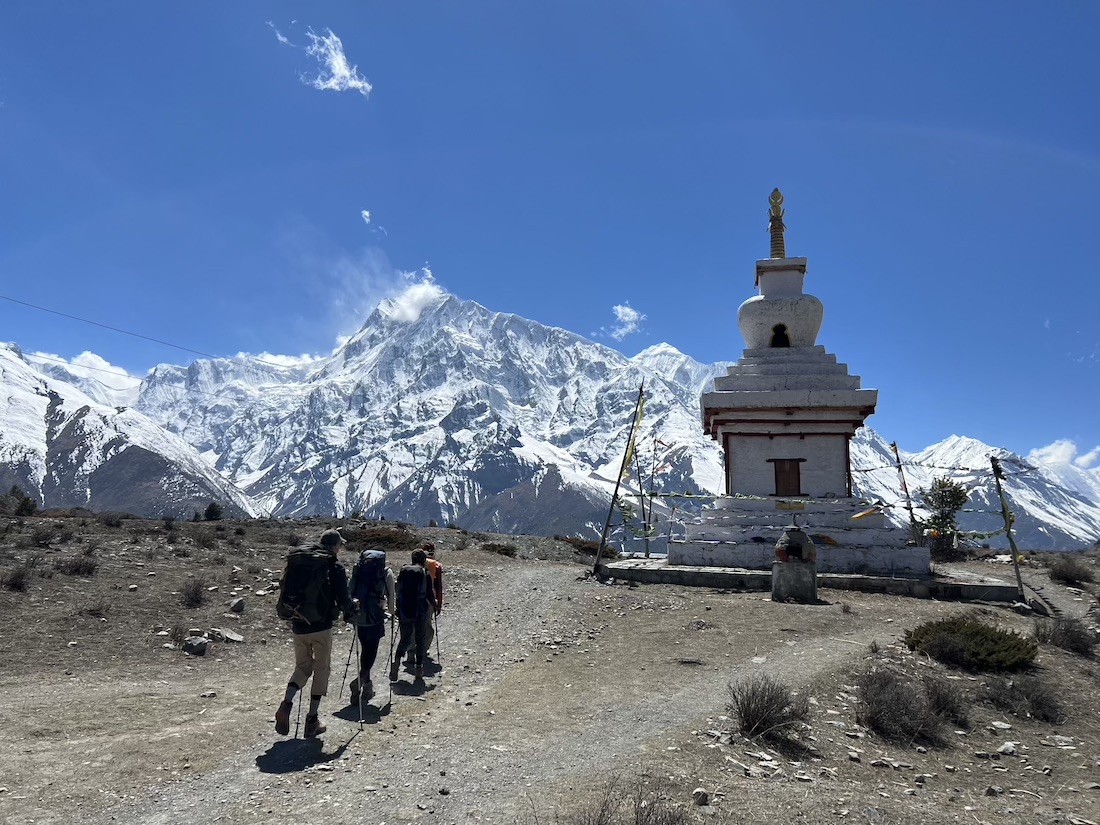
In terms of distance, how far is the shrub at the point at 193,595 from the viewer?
42.5ft

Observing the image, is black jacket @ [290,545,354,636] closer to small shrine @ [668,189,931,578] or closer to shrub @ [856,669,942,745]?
shrub @ [856,669,942,745]

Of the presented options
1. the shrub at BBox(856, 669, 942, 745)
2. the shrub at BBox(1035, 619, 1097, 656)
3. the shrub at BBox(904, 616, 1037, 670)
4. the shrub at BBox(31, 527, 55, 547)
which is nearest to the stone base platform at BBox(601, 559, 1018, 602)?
the shrub at BBox(1035, 619, 1097, 656)

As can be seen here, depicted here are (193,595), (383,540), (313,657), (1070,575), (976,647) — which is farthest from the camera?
(383,540)

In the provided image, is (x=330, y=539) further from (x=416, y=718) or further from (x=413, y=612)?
(x=413, y=612)

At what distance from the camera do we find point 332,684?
9.29 metres

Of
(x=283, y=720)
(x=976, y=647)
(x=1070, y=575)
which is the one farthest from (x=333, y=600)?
(x=1070, y=575)

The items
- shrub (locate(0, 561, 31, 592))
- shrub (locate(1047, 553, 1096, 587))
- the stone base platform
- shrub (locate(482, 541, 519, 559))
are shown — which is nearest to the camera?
shrub (locate(0, 561, 31, 592))

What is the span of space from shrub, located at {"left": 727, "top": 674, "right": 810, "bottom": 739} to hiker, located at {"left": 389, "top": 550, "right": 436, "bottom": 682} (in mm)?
4056

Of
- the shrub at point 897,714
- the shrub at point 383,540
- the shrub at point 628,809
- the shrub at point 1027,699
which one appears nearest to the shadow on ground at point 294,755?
the shrub at point 628,809

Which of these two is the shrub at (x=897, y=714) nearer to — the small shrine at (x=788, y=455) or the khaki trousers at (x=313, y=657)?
the khaki trousers at (x=313, y=657)

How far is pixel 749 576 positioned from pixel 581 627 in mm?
6509

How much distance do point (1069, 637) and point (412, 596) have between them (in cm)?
1061

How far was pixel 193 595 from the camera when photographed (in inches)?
513

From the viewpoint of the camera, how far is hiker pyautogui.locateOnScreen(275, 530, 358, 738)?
7060 millimetres
